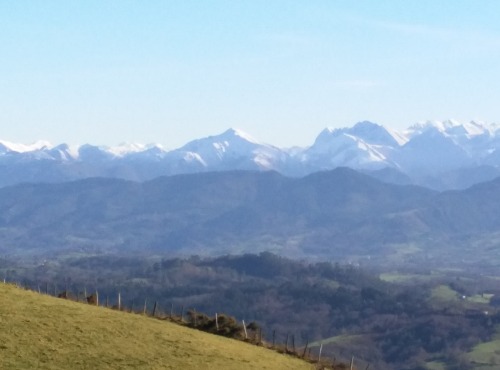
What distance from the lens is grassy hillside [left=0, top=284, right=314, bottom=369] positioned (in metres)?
39.5

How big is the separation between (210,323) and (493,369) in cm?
16006

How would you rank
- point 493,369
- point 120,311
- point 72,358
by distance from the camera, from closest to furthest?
point 72,358 < point 120,311 < point 493,369

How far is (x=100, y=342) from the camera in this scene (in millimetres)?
42938

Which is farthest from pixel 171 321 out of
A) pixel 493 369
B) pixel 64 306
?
pixel 493 369

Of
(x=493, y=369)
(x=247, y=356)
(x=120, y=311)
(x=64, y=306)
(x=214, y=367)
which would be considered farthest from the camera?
(x=493, y=369)

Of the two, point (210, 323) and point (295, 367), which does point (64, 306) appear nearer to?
point (210, 323)

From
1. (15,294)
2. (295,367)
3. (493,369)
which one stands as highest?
(15,294)

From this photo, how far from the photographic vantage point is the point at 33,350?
39656 mm

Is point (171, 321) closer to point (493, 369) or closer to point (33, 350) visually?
point (33, 350)

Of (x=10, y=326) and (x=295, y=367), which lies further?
(x=295, y=367)

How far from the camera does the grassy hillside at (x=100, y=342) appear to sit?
39.5m

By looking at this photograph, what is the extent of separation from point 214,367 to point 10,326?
10.6 metres

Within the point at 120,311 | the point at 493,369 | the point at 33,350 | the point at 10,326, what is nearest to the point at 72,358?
the point at 33,350

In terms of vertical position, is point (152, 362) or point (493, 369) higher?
point (152, 362)
